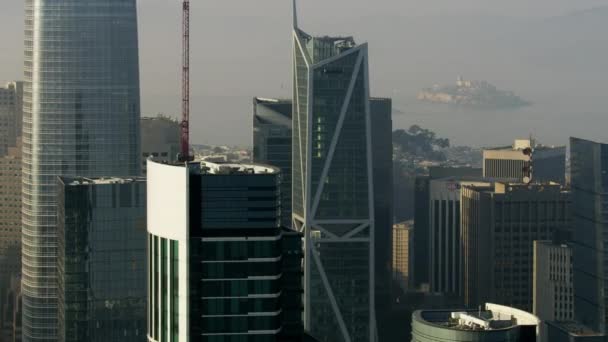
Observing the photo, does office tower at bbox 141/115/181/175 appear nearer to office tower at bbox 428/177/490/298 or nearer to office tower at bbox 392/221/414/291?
office tower at bbox 392/221/414/291

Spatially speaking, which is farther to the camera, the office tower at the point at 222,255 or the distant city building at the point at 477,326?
the distant city building at the point at 477,326

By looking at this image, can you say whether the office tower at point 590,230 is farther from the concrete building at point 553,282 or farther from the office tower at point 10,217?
the office tower at point 10,217

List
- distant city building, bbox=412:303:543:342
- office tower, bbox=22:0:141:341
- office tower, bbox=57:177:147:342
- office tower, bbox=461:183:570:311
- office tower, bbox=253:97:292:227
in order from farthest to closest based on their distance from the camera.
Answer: office tower, bbox=461:183:570:311 → office tower, bbox=253:97:292:227 → office tower, bbox=22:0:141:341 → office tower, bbox=57:177:147:342 → distant city building, bbox=412:303:543:342

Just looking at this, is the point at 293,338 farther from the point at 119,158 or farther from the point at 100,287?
the point at 119,158

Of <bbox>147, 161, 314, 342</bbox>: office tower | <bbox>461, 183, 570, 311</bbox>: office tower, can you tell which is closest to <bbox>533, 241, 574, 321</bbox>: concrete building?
<bbox>461, 183, 570, 311</bbox>: office tower

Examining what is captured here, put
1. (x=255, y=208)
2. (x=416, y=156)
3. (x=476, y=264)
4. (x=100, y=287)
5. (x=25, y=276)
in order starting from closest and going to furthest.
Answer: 1. (x=255, y=208)
2. (x=100, y=287)
3. (x=25, y=276)
4. (x=476, y=264)
5. (x=416, y=156)

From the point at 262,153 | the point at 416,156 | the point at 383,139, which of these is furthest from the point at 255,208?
the point at 416,156

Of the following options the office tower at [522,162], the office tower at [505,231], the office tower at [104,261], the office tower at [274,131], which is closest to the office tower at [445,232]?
the office tower at [505,231]
